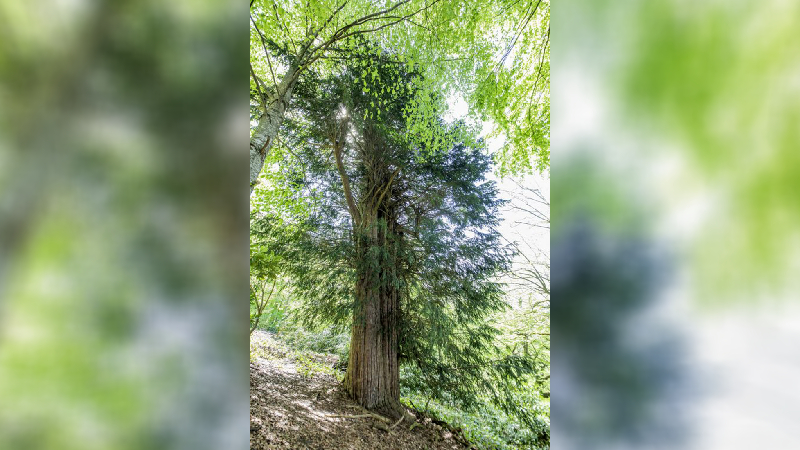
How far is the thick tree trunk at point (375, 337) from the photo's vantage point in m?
3.23

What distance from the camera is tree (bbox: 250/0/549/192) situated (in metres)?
2.27

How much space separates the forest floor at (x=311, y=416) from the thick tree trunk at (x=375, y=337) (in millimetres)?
164

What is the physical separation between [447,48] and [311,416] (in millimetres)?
2940

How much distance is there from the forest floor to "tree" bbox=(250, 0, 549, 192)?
163cm

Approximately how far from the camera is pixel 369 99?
3359mm

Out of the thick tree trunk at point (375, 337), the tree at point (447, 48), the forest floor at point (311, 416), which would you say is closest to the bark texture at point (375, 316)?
the thick tree trunk at point (375, 337)

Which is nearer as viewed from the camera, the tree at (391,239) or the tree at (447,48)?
the tree at (447,48)
